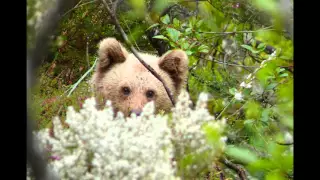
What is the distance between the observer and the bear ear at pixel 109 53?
260 cm

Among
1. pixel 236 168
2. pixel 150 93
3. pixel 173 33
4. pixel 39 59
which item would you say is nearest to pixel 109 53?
pixel 150 93

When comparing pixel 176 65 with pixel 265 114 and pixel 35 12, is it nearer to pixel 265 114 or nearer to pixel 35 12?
pixel 265 114

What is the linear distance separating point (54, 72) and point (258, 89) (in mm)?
964

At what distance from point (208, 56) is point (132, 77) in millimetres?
673

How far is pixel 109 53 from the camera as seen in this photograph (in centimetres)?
268

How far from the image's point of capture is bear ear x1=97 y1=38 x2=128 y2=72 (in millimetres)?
2598

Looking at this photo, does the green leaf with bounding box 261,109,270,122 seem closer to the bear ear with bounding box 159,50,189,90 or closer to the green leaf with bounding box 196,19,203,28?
the bear ear with bounding box 159,50,189,90

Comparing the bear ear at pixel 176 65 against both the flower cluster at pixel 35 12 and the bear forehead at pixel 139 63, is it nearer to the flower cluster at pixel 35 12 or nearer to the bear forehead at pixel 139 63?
the bear forehead at pixel 139 63

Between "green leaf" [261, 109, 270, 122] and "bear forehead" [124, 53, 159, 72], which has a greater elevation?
"bear forehead" [124, 53, 159, 72]

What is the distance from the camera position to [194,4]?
2539 millimetres

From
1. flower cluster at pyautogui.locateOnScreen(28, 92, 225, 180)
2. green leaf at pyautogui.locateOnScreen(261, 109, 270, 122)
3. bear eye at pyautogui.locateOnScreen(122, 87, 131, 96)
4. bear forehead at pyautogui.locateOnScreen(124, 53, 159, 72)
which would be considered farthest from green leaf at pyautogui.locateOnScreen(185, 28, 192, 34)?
flower cluster at pyautogui.locateOnScreen(28, 92, 225, 180)

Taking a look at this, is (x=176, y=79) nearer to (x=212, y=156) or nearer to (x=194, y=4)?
(x=194, y=4)

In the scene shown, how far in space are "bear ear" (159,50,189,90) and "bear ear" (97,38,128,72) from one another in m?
0.20
